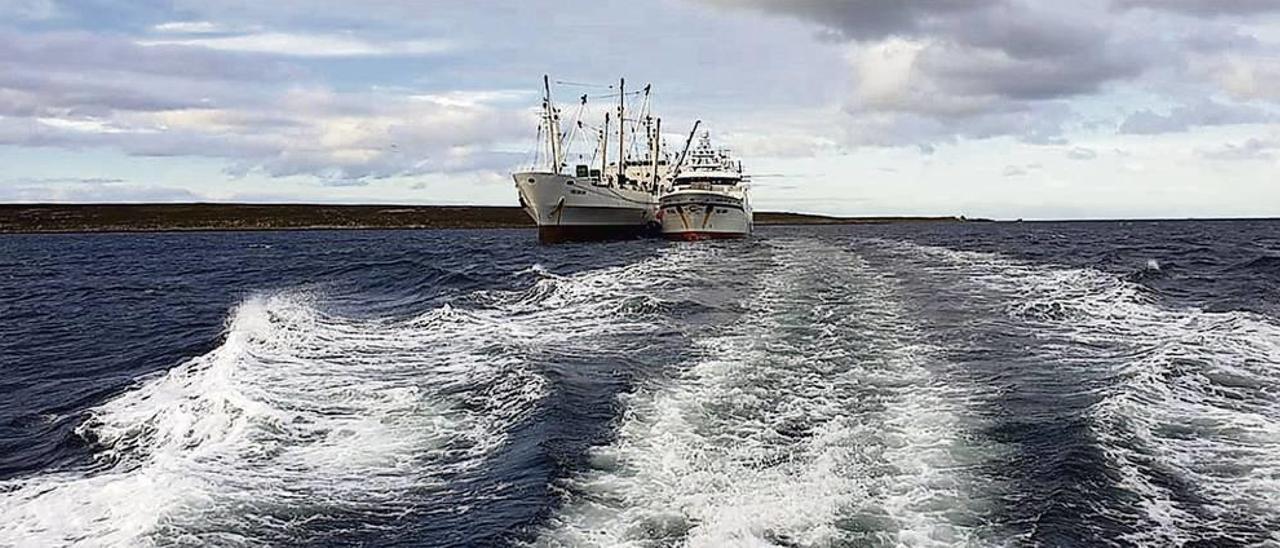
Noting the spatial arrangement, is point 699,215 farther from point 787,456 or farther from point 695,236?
point 787,456

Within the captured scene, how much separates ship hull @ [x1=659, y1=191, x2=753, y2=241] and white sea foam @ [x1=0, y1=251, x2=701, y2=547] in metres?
48.4

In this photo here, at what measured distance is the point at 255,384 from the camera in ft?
57.9

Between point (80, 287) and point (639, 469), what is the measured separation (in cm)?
4125

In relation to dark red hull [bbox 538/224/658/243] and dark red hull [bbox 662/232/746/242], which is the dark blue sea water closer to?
dark red hull [bbox 538/224/658/243]

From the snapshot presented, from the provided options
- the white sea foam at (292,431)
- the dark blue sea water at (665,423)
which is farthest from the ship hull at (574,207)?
the white sea foam at (292,431)

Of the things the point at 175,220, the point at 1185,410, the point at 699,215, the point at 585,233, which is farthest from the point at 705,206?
the point at 175,220

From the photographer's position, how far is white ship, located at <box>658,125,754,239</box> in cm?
7319

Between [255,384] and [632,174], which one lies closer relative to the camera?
[255,384]

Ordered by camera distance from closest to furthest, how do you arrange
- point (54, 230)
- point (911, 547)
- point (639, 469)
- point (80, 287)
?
1. point (911, 547)
2. point (639, 469)
3. point (80, 287)
4. point (54, 230)

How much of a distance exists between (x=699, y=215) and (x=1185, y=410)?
59734 mm

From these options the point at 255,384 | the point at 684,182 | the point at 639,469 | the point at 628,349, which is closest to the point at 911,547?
the point at 639,469

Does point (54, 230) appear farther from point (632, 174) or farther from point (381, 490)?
point (381, 490)

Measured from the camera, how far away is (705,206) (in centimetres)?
7306

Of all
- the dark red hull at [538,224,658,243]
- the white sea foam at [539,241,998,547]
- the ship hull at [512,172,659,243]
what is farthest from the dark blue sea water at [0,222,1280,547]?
the dark red hull at [538,224,658,243]
